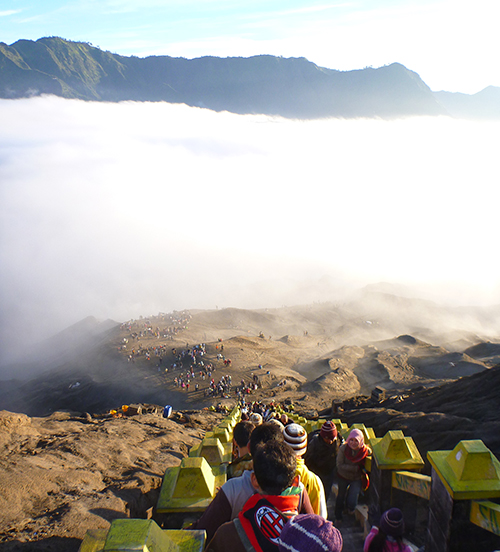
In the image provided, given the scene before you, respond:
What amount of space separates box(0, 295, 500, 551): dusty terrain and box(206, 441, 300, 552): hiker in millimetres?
2927

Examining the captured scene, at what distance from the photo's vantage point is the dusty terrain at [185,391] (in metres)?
5.96

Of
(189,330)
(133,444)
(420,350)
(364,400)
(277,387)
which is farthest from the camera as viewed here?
(189,330)

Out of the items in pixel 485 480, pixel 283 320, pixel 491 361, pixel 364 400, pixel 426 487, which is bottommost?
pixel 283 320

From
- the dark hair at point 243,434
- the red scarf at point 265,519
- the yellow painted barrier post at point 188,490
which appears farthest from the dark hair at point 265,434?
the dark hair at point 243,434

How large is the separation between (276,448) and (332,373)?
37.3 m

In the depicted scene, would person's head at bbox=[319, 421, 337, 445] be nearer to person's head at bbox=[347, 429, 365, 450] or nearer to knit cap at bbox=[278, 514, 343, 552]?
person's head at bbox=[347, 429, 365, 450]

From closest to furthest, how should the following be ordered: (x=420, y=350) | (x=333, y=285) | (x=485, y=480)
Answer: (x=485, y=480)
(x=420, y=350)
(x=333, y=285)

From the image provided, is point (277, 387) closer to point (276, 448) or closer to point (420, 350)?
point (420, 350)

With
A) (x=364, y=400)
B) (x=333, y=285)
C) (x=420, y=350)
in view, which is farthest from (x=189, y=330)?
(x=333, y=285)

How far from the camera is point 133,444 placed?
10625 mm

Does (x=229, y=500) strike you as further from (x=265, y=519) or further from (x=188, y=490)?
(x=188, y=490)

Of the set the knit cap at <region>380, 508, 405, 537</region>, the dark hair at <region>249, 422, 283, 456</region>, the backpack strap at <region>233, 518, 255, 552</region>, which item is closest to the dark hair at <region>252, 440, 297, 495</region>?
the backpack strap at <region>233, 518, 255, 552</region>

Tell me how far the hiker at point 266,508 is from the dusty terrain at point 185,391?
9.60 ft

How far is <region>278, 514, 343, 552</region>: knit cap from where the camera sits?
6.33 ft
